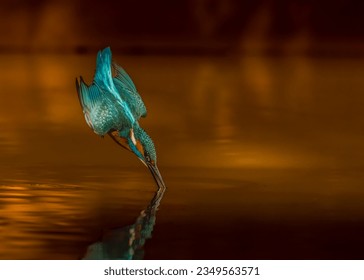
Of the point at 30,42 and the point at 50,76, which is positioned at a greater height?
the point at 30,42

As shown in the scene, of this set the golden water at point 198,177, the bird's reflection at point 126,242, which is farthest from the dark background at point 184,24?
the bird's reflection at point 126,242

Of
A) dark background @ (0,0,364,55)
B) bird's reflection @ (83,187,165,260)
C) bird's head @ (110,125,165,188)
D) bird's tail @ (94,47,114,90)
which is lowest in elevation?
bird's reflection @ (83,187,165,260)

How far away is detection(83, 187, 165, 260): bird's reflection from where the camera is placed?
945 centimetres

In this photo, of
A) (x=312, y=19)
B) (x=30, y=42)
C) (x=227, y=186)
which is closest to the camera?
(x=227, y=186)

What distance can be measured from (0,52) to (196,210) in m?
24.9

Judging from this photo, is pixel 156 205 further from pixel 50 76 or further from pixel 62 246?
pixel 50 76

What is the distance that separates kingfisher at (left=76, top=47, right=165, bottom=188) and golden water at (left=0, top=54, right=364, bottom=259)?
1.37 feet

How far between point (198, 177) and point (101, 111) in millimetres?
1976

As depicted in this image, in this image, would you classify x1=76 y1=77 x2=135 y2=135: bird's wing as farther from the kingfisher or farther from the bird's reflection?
the bird's reflection

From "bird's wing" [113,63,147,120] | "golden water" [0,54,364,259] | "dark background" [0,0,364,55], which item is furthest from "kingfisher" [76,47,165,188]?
"dark background" [0,0,364,55]

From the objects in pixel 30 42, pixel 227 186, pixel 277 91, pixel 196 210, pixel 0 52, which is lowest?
pixel 196 210

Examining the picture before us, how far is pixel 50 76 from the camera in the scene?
26.9 metres

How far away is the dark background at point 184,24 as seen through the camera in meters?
40.1

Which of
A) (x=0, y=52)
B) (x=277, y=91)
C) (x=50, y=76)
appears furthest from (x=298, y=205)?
(x=0, y=52)
